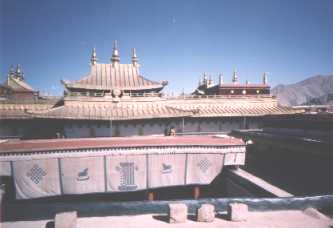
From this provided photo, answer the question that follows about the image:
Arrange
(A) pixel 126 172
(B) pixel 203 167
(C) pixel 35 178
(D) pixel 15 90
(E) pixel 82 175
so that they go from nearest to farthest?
(C) pixel 35 178 → (E) pixel 82 175 → (A) pixel 126 172 → (B) pixel 203 167 → (D) pixel 15 90

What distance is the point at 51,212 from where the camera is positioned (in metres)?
7.39

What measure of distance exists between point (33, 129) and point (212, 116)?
57.4 ft

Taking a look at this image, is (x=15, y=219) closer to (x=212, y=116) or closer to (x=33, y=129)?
(x=33, y=129)

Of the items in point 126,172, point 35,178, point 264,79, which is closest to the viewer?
point 35,178

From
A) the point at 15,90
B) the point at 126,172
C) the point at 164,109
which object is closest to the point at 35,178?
the point at 126,172

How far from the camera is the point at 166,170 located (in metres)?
11.8

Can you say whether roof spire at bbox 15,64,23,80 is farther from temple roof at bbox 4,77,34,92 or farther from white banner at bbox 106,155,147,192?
white banner at bbox 106,155,147,192

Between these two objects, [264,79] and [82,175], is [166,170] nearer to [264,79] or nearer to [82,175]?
[82,175]

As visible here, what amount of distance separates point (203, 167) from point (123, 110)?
987 centimetres

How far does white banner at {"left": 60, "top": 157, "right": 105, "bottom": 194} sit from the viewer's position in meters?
10.9

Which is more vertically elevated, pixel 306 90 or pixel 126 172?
pixel 306 90

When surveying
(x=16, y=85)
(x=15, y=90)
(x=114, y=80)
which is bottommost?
(x=15, y=90)

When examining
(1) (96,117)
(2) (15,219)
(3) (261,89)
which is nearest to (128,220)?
(2) (15,219)

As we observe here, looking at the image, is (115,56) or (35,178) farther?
(115,56)
